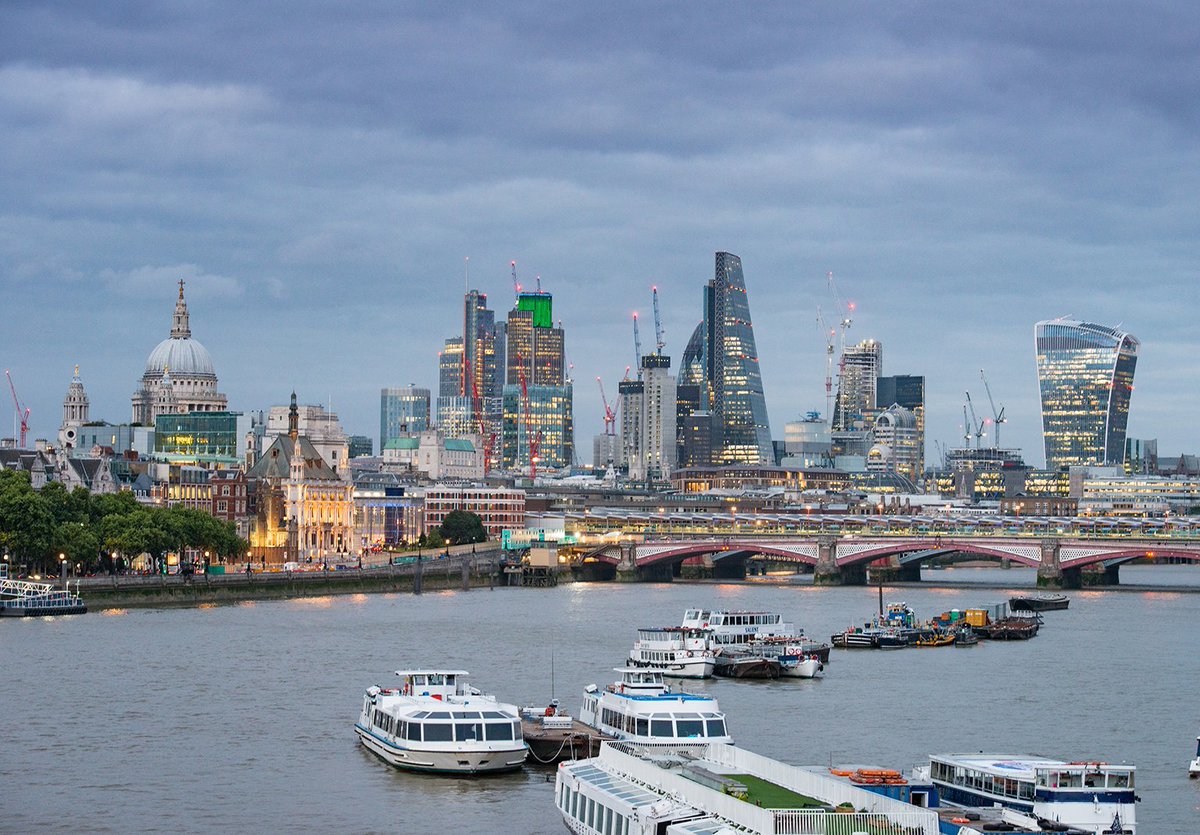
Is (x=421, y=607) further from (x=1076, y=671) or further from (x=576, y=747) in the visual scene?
(x=576, y=747)

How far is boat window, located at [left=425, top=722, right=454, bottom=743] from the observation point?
53.4m

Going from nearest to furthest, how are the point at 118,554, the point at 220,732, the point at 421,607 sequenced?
1. the point at 220,732
2. the point at 421,607
3. the point at 118,554

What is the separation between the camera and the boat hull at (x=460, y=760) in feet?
173

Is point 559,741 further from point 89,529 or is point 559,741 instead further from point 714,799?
point 89,529

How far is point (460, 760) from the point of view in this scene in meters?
52.8

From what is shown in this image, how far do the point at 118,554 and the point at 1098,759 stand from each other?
3620 inches

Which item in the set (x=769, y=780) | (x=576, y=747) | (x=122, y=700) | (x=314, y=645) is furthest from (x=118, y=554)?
(x=769, y=780)

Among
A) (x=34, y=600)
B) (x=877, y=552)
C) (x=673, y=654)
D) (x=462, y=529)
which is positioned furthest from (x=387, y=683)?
(x=462, y=529)

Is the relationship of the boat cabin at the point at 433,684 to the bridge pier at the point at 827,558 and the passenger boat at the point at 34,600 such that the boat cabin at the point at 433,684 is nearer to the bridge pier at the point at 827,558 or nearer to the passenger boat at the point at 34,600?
the passenger boat at the point at 34,600

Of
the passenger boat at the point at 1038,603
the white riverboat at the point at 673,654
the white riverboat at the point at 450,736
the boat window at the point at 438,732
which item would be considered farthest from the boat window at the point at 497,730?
the passenger boat at the point at 1038,603

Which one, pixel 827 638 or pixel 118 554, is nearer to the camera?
pixel 827 638

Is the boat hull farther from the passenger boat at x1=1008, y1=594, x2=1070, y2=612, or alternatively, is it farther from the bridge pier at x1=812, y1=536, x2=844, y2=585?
the bridge pier at x1=812, y1=536, x2=844, y2=585

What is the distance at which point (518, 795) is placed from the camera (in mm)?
50375

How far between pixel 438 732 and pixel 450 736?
39 centimetres
